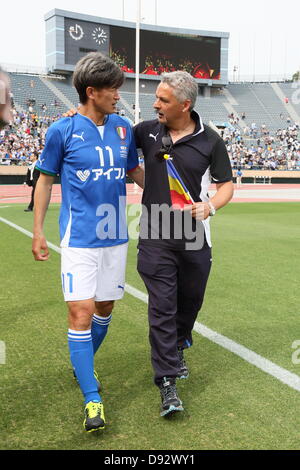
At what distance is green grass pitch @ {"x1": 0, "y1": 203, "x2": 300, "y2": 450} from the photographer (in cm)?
264

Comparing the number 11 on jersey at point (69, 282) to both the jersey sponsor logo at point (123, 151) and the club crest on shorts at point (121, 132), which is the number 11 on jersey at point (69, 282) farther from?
the club crest on shorts at point (121, 132)

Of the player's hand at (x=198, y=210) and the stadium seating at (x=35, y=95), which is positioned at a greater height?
the stadium seating at (x=35, y=95)

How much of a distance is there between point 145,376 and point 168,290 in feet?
2.63

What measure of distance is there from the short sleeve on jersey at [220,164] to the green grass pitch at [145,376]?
1.40 m

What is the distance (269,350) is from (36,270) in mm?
3990

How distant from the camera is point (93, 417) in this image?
266 centimetres

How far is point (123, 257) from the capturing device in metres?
3.12

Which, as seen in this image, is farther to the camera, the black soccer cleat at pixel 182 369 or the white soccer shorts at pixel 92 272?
the black soccer cleat at pixel 182 369

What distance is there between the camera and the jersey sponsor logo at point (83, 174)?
9.36ft

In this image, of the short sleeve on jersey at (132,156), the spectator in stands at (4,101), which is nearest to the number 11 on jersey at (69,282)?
the short sleeve on jersey at (132,156)

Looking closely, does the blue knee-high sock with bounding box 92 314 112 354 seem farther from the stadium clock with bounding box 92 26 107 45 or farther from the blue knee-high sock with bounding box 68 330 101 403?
the stadium clock with bounding box 92 26 107 45

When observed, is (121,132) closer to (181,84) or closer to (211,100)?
(181,84)

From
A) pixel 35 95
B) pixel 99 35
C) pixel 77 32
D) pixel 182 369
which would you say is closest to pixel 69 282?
pixel 182 369

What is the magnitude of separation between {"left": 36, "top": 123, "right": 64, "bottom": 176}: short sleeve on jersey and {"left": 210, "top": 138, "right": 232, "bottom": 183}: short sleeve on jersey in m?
0.96
